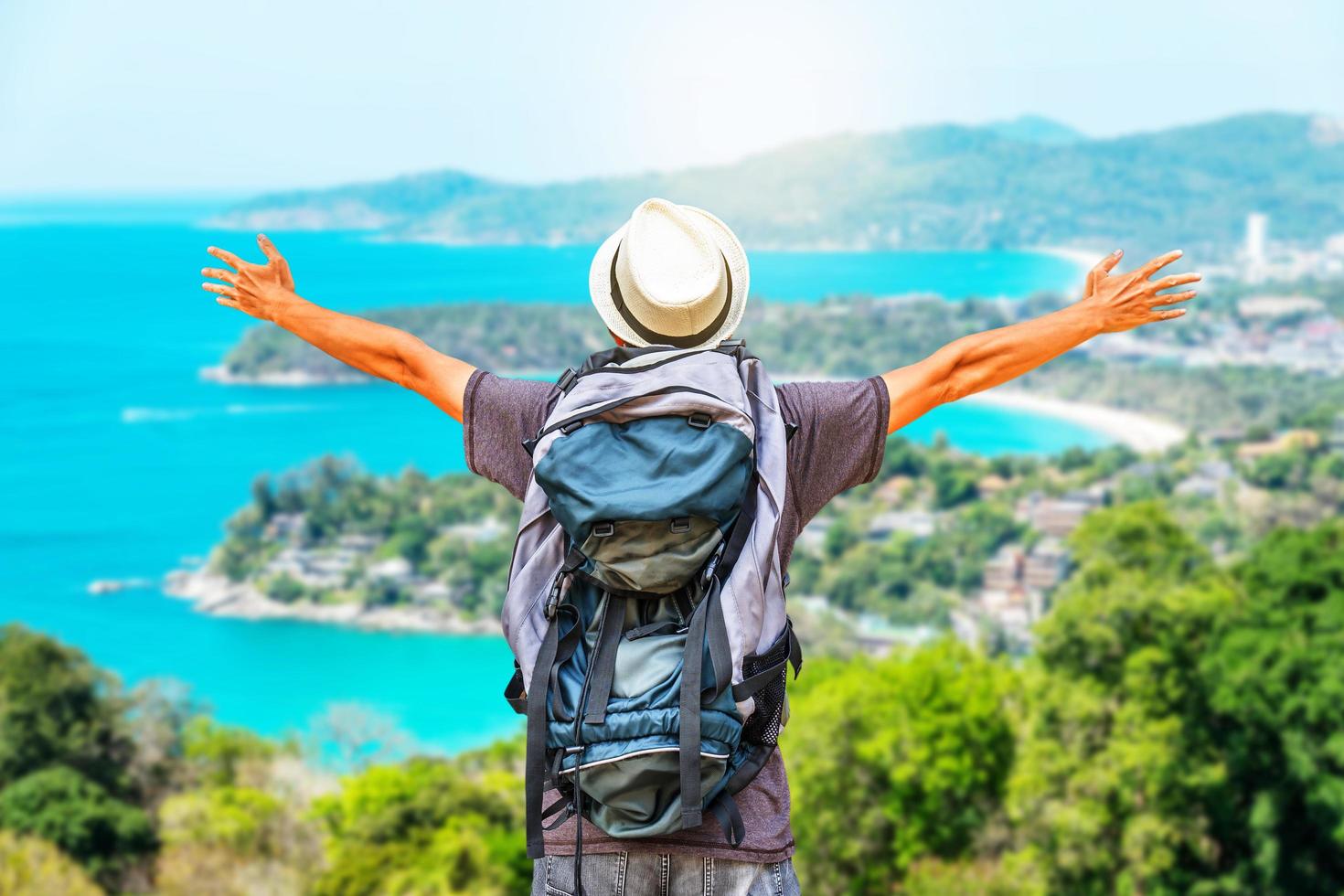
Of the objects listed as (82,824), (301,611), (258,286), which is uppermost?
(258,286)

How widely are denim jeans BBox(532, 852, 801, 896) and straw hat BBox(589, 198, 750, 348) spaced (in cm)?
62

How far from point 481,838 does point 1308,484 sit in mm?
39402

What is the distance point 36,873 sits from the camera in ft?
52.1

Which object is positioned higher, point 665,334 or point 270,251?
point 270,251

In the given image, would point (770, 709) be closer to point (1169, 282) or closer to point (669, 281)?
point (669, 281)

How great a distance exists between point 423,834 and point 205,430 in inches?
2581

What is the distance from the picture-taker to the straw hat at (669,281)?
5.39ft

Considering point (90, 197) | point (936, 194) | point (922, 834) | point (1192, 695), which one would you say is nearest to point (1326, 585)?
point (1192, 695)

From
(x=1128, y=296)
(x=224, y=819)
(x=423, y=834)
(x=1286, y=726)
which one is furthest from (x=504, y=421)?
(x=224, y=819)

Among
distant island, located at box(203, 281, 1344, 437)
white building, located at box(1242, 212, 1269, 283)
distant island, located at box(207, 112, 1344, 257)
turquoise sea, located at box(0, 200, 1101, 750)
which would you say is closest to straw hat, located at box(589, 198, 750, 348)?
turquoise sea, located at box(0, 200, 1101, 750)

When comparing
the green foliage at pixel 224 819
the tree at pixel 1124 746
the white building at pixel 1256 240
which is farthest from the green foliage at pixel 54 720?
the white building at pixel 1256 240

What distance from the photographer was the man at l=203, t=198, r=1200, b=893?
154 cm

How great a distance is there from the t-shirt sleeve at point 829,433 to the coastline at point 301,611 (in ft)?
147

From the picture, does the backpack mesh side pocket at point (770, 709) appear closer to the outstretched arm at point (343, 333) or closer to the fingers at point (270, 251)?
the outstretched arm at point (343, 333)
